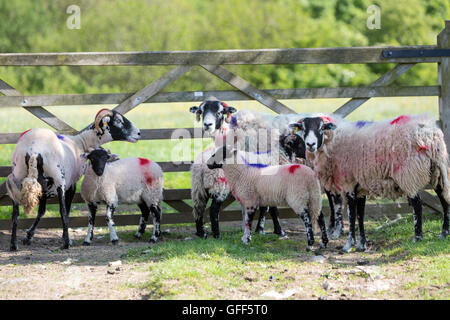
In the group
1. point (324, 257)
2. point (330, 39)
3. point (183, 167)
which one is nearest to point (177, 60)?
point (183, 167)

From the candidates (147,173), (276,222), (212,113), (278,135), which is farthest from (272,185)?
(147,173)

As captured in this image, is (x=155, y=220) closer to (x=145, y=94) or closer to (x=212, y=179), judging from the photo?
(x=212, y=179)

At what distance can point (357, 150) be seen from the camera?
781 cm

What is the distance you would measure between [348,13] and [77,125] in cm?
2851

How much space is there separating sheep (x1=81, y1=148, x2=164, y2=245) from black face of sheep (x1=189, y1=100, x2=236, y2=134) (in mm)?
959

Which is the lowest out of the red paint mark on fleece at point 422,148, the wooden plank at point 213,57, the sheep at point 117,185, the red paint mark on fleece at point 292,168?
the sheep at point 117,185

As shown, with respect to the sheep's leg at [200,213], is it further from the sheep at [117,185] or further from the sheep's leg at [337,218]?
the sheep's leg at [337,218]

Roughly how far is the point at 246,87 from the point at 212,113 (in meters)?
0.82

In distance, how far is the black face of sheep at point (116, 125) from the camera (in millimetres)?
8797

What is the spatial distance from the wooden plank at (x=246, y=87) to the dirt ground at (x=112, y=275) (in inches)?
87.9

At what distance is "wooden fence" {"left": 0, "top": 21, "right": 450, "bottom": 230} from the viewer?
8984mm

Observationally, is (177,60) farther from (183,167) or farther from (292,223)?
(292,223)

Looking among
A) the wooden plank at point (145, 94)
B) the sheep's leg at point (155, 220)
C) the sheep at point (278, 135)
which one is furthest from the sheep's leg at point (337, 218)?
the wooden plank at point (145, 94)
